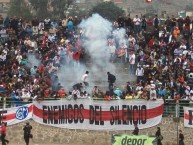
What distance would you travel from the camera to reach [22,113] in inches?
1139

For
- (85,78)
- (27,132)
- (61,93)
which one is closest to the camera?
(27,132)

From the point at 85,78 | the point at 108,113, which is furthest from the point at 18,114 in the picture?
the point at 85,78

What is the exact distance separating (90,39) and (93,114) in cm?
719

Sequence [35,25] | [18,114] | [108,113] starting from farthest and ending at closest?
1. [35,25]
2. [18,114]
3. [108,113]

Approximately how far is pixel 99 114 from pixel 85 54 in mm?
6188

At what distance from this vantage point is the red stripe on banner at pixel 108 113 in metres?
28.2

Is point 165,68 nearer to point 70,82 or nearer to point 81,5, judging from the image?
point 70,82

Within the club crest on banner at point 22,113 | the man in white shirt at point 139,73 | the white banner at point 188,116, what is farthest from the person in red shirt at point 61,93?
the white banner at point 188,116

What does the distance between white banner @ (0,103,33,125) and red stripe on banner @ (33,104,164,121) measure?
301mm

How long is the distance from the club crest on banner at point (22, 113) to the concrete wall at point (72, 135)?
1.23 feet

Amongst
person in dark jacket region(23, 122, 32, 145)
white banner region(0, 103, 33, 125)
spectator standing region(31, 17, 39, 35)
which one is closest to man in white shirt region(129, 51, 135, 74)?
white banner region(0, 103, 33, 125)

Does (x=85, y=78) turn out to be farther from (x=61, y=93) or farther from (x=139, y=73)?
(x=139, y=73)

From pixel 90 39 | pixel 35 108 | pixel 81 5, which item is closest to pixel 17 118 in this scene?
pixel 35 108

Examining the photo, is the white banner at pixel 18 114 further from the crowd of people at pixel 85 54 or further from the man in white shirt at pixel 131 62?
the man in white shirt at pixel 131 62
